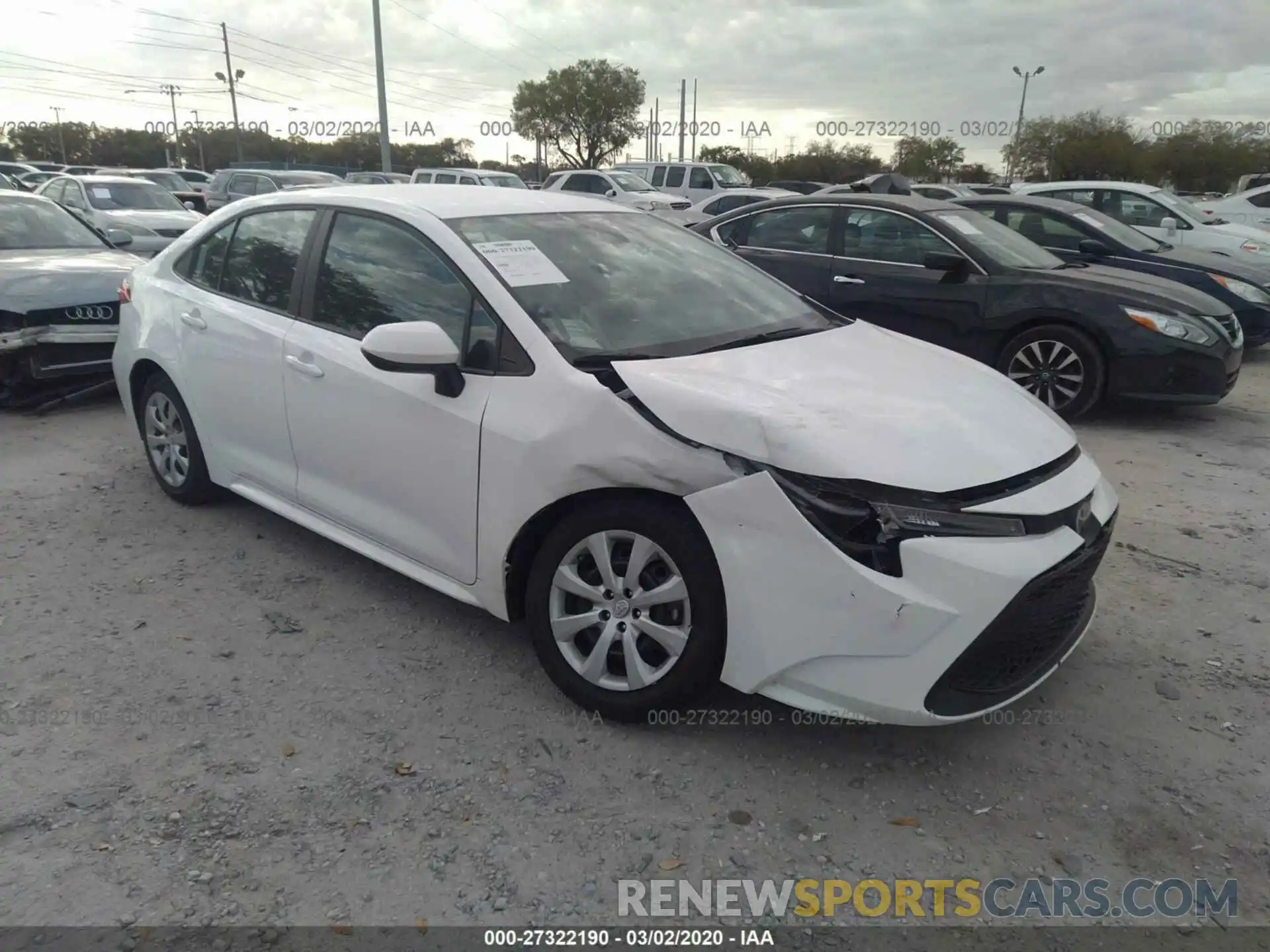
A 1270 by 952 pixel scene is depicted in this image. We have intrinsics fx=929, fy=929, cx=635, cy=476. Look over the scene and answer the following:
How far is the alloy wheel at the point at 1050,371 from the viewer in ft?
21.9

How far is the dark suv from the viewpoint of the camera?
2000 cm

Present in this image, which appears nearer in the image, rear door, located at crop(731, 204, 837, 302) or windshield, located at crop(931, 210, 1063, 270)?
windshield, located at crop(931, 210, 1063, 270)

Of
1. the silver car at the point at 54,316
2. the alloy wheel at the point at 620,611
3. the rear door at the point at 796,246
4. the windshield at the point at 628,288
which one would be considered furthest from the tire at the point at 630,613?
the silver car at the point at 54,316

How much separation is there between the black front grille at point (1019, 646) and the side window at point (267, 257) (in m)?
2.94

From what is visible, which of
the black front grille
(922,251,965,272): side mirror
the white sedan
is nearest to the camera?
the black front grille

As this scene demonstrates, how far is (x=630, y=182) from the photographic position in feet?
72.7

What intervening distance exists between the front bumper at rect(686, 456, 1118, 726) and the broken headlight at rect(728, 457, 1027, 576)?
0.03 meters

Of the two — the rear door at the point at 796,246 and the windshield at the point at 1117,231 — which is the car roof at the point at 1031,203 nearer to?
the windshield at the point at 1117,231

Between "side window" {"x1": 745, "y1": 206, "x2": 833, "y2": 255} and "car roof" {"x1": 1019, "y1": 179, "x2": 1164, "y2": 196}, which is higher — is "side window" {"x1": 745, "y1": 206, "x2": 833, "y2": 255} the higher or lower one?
the lower one

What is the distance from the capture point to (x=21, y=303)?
6297 millimetres

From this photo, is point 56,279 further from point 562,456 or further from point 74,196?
point 74,196

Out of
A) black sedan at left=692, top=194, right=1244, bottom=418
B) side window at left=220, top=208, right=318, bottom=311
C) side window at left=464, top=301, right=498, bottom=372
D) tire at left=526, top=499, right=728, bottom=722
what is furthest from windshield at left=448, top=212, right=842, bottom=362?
black sedan at left=692, top=194, right=1244, bottom=418

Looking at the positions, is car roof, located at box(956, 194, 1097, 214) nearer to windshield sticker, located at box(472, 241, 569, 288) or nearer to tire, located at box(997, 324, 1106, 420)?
tire, located at box(997, 324, 1106, 420)

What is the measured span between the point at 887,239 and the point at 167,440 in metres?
5.23
